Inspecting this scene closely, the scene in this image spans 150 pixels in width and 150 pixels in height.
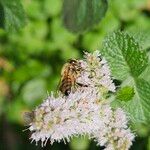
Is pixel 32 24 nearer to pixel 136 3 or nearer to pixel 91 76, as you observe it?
pixel 136 3

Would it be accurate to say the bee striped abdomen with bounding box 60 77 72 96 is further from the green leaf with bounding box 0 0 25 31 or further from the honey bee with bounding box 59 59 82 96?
the green leaf with bounding box 0 0 25 31

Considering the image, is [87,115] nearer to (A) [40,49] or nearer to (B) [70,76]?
(B) [70,76]

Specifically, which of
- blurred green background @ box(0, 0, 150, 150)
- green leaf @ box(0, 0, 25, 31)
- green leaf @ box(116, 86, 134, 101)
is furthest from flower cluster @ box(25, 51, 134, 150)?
blurred green background @ box(0, 0, 150, 150)

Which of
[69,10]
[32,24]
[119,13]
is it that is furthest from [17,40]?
[69,10]

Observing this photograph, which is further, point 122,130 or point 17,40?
point 17,40

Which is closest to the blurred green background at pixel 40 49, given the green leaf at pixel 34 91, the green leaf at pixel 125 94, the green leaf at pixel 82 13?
the green leaf at pixel 34 91

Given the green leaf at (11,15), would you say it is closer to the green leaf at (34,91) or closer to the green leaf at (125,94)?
the green leaf at (125,94)
